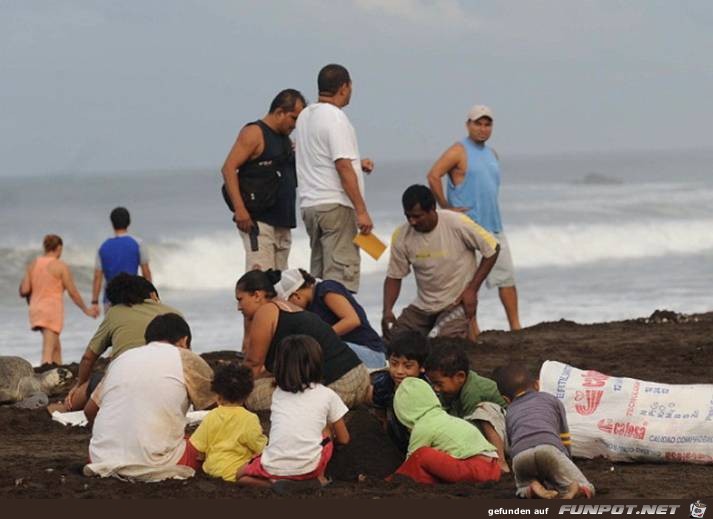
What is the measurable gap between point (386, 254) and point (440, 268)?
17587mm

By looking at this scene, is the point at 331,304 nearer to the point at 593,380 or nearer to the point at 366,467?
the point at 593,380

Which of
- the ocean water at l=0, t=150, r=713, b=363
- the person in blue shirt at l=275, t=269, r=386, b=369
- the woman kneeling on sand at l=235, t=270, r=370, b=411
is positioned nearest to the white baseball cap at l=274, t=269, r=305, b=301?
the person in blue shirt at l=275, t=269, r=386, b=369

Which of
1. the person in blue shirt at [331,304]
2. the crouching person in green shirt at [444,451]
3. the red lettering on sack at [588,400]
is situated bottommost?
the crouching person in green shirt at [444,451]

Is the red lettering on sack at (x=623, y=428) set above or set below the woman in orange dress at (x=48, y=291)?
below

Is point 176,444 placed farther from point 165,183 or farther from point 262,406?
point 165,183

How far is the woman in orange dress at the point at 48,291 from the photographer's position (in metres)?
14.5

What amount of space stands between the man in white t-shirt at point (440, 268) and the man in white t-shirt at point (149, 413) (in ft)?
10.1

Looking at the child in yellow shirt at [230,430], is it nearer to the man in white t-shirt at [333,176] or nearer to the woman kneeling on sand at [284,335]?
the woman kneeling on sand at [284,335]

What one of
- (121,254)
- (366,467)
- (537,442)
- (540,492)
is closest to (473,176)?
(121,254)

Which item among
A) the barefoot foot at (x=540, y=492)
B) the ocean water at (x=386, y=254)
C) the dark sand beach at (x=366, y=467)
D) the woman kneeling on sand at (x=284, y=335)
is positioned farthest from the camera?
the ocean water at (x=386, y=254)

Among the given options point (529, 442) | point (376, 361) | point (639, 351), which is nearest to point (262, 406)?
point (376, 361)

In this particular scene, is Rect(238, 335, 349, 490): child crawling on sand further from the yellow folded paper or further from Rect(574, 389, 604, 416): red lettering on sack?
the yellow folded paper

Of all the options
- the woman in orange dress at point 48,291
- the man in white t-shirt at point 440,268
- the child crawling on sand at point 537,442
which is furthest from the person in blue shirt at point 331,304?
the woman in orange dress at point 48,291

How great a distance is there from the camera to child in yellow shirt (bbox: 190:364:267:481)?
7.71 m
